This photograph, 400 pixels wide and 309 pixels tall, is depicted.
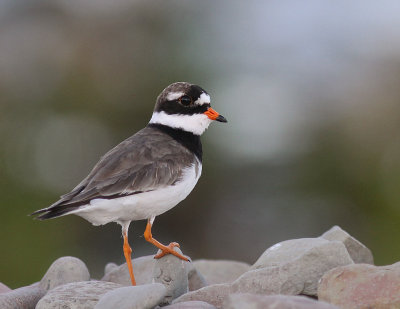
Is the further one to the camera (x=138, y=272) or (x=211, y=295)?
(x=138, y=272)

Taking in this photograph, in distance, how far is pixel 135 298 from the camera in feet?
14.7

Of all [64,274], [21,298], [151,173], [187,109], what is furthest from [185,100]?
[21,298]

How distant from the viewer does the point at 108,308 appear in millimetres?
4465

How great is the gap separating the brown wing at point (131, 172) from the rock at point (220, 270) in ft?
5.73

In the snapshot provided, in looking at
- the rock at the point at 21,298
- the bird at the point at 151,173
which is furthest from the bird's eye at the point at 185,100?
the rock at the point at 21,298

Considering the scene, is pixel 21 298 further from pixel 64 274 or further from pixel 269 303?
pixel 269 303

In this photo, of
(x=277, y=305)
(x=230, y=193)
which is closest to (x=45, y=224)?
(x=230, y=193)

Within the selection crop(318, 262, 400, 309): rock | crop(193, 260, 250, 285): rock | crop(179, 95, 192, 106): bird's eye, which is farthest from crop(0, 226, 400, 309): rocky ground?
crop(179, 95, 192, 106): bird's eye

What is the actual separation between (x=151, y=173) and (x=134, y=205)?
12.7 inches

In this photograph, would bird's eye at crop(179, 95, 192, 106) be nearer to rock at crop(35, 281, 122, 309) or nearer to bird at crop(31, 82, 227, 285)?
bird at crop(31, 82, 227, 285)

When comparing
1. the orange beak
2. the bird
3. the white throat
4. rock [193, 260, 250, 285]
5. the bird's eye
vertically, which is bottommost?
rock [193, 260, 250, 285]

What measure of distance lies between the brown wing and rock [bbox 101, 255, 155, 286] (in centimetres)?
113

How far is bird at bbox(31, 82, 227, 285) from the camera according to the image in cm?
551

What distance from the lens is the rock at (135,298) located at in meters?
4.45
